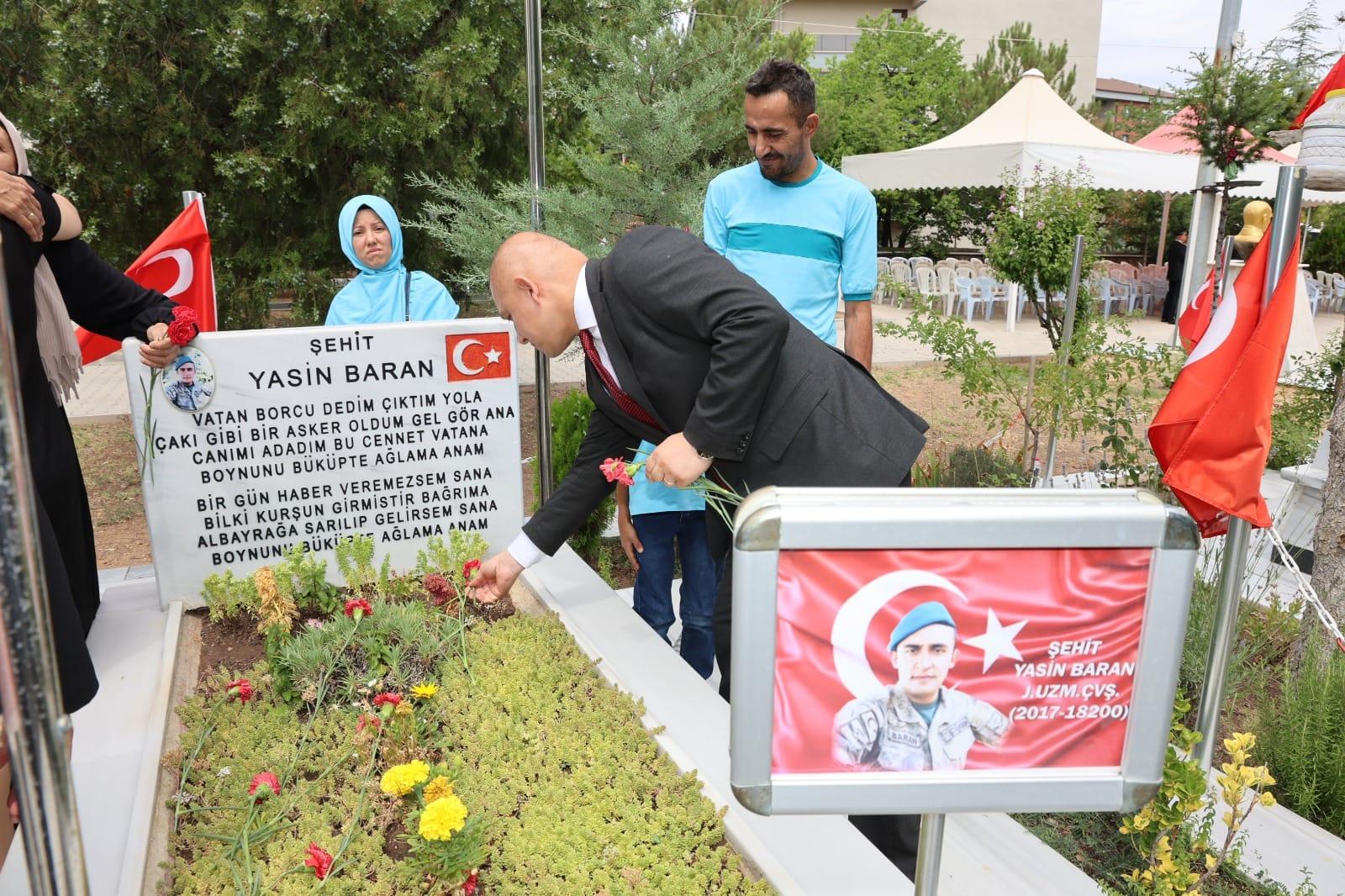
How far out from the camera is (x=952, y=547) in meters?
1.11

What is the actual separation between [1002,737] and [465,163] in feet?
19.9

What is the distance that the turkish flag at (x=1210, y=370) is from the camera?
2.35 metres

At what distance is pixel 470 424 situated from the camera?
3.44 m

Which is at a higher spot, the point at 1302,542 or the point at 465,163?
the point at 465,163

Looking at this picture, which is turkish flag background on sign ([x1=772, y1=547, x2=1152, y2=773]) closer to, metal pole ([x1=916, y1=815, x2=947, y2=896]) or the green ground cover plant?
metal pole ([x1=916, y1=815, x2=947, y2=896])

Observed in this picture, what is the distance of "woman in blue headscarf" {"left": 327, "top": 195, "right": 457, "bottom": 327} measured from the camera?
12.2 feet

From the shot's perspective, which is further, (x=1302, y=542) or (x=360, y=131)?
(x=360, y=131)

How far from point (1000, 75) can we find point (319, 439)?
21.5m

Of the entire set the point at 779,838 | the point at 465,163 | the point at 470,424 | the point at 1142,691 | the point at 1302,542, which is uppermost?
the point at 465,163

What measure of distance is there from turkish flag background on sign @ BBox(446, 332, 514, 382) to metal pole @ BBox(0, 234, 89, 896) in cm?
256

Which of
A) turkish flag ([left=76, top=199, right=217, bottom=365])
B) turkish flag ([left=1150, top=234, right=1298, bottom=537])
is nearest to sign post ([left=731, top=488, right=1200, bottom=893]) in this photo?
turkish flag ([left=1150, top=234, right=1298, bottom=537])

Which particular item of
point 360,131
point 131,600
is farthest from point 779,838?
point 360,131

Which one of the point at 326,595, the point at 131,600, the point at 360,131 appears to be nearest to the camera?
the point at 326,595

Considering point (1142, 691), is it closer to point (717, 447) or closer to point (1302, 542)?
point (717, 447)
